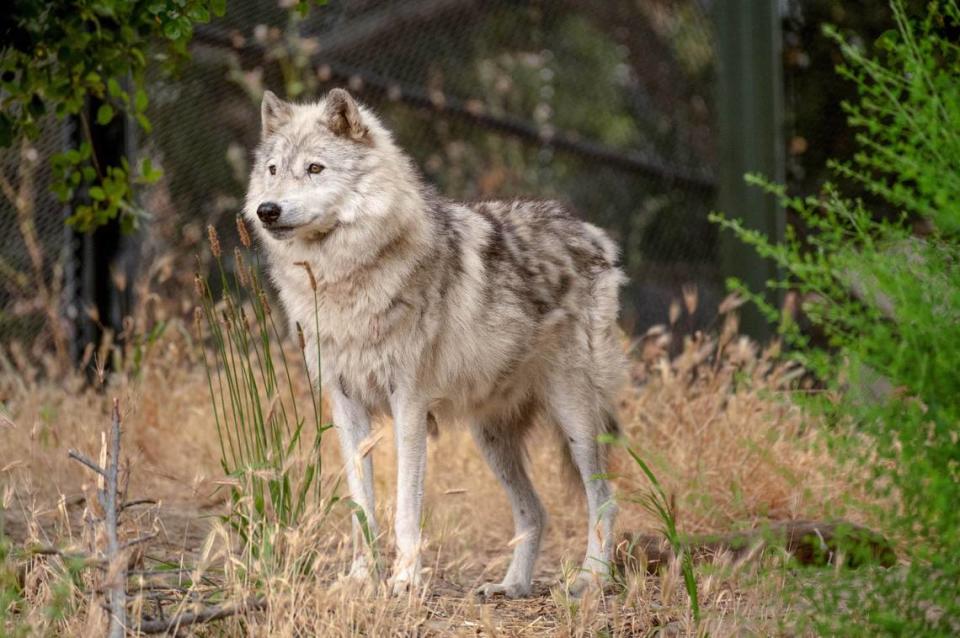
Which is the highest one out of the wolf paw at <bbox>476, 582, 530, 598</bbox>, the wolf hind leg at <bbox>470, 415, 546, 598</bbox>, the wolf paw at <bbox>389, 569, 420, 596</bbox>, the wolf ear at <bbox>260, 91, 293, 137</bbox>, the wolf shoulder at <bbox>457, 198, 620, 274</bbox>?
the wolf ear at <bbox>260, 91, 293, 137</bbox>

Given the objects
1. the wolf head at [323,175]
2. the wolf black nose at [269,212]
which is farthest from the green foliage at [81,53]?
the wolf black nose at [269,212]

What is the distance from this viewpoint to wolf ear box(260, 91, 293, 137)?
3.98 meters

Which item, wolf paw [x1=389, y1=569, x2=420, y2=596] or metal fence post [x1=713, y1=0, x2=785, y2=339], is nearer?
wolf paw [x1=389, y1=569, x2=420, y2=596]

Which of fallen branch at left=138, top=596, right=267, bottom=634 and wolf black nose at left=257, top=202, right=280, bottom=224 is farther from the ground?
wolf black nose at left=257, top=202, right=280, bottom=224

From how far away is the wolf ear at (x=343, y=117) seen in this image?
3.83 m

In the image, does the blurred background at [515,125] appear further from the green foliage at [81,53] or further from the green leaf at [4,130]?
the green leaf at [4,130]

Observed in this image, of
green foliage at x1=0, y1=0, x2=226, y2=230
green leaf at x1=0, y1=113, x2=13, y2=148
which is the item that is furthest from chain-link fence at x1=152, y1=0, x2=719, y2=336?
green leaf at x1=0, y1=113, x2=13, y2=148

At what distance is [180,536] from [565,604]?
184 cm

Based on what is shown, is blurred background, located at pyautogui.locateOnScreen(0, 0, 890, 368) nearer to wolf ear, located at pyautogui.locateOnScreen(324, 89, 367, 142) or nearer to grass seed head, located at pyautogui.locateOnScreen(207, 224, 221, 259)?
wolf ear, located at pyautogui.locateOnScreen(324, 89, 367, 142)

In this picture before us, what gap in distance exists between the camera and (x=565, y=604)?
3.07 m

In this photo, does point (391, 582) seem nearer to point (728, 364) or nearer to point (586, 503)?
point (586, 503)

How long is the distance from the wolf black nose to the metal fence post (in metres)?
3.70

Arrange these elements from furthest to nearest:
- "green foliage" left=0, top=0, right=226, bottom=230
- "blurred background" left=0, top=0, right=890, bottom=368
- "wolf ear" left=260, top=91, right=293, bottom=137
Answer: "blurred background" left=0, top=0, right=890, bottom=368 < "wolf ear" left=260, top=91, right=293, bottom=137 < "green foliage" left=0, top=0, right=226, bottom=230

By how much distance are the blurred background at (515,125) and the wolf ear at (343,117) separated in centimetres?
100
